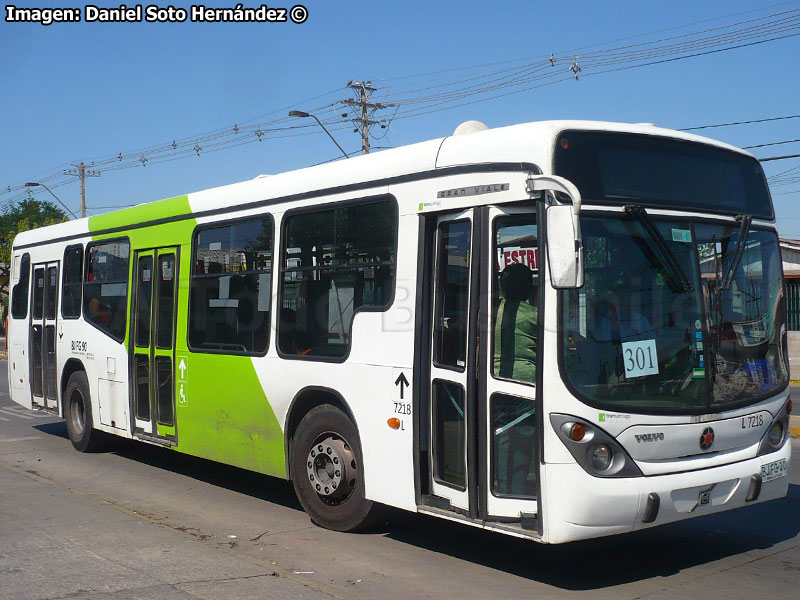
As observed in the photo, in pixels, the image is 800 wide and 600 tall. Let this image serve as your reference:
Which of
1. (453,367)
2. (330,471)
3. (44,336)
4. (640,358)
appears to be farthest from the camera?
(44,336)

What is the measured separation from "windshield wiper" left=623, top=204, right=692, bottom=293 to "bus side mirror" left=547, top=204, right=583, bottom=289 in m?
0.69

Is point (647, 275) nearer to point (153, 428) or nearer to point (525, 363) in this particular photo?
point (525, 363)

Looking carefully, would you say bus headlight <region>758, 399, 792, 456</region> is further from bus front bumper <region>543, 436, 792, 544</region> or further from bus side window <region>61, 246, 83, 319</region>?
bus side window <region>61, 246, 83, 319</region>

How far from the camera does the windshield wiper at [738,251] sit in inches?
253

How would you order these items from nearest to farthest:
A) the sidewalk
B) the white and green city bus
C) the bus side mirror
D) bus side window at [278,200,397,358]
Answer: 1. the bus side mirror
2. the white and green city bus
3. the sidewalk
4. bus side window at [278,200,397,358]

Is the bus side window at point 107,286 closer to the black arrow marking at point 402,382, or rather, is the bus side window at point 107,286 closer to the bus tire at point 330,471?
the bus tire at point 330,471

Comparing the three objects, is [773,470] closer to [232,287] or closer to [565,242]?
[565,242]

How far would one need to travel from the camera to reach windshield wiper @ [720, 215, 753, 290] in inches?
253

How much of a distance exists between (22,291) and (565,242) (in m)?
11.3

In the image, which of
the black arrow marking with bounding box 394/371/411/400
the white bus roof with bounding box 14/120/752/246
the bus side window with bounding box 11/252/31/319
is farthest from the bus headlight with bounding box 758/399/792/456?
the bus side window with bounding box 11/252/31/319

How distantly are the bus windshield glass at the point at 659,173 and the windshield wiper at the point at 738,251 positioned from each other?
86 mm

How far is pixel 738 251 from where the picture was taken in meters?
6.59

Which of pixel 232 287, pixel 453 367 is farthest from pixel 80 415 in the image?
pixel 453 367

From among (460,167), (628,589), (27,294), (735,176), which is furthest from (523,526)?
(27,294)
